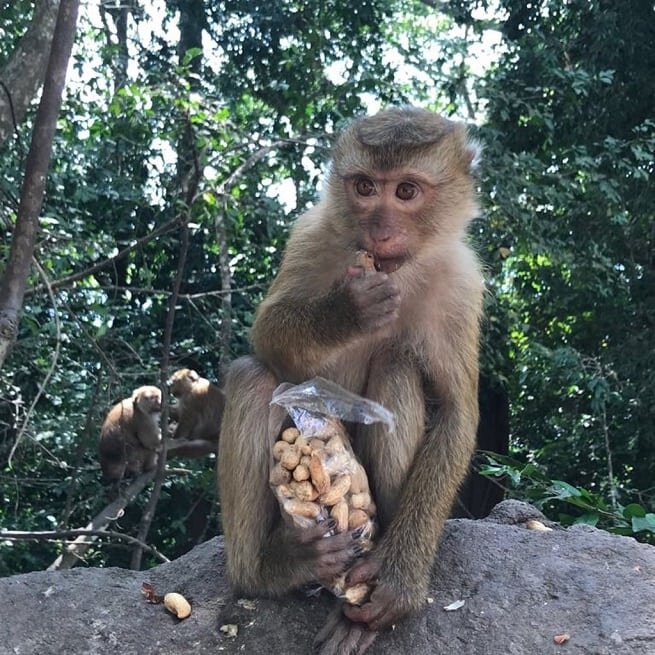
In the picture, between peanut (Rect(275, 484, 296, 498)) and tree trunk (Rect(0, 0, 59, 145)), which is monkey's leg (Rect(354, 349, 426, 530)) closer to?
peanut (Rect(275, 484, 296, 498))

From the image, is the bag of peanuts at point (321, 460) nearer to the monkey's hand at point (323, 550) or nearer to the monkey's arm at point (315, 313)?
the monkey's hand at point (323, 550)

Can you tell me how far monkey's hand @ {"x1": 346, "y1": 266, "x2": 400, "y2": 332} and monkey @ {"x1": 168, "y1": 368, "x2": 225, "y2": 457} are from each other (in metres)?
5.72

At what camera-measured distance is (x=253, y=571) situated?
2.94 meters

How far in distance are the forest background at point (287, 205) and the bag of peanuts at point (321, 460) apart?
3169 millimetres

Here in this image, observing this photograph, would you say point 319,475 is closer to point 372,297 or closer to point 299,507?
point 299,507

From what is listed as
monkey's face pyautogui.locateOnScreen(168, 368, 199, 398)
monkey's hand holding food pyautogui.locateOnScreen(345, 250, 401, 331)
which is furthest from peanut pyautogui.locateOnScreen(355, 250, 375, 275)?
monkey's face pyautogui.locateOnScreen(168, 368, 199, 398)

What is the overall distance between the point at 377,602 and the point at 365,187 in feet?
4.45

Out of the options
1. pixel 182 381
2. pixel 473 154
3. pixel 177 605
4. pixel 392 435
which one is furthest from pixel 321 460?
pixel 182 381

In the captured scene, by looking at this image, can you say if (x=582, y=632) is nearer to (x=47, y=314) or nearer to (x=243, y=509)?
(x=243, y=509)

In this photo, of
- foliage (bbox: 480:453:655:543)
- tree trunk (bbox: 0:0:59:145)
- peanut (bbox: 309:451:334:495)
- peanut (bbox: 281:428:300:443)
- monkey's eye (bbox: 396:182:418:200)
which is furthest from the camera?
tree trunk (bbox: 0:0:59:145)

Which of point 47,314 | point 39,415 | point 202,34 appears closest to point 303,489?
point 47,314

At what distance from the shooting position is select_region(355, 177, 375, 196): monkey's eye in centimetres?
300

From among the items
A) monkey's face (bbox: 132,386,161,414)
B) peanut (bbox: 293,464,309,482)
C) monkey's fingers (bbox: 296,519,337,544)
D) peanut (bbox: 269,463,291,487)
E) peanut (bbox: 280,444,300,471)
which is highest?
peanut (bbox: 280,444,300,471)

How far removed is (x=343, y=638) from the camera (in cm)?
273
